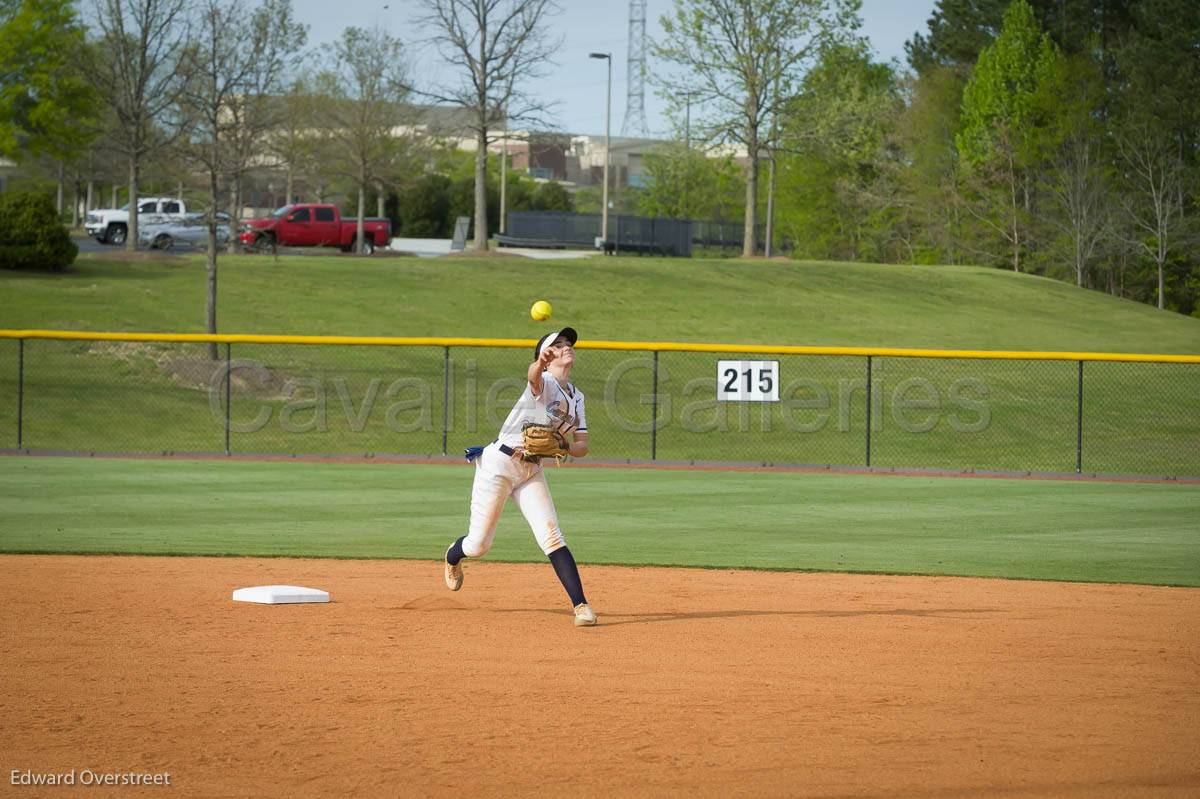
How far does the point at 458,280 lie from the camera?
120 ft

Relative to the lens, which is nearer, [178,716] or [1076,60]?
[178,716]

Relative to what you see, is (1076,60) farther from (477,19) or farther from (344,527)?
(344,527)

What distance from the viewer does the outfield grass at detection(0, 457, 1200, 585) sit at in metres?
12.2

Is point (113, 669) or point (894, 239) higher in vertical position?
point (894, 239)

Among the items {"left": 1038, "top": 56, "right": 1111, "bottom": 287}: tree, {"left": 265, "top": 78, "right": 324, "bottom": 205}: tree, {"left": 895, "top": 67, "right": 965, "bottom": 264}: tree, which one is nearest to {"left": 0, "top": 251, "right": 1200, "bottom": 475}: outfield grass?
{"left": 1038, "top": 56, "right": 1111, "bottom": 287}: tree

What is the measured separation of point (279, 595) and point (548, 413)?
2.59 metres

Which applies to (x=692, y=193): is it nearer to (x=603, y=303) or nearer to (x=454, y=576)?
(x=603, y=303)

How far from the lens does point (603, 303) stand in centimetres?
3562

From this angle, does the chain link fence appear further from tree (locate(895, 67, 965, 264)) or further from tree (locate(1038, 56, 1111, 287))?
tree (locate(895, 67, 965, 264))

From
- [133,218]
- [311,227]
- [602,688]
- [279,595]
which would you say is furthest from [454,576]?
[311,227]

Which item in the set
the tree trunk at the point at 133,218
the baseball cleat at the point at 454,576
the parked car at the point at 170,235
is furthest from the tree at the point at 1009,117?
the baseball cleat at the point at 454,576

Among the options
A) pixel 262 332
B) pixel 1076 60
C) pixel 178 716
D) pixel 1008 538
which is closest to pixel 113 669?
pixel 178 716

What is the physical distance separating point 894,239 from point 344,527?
55836 millimetres

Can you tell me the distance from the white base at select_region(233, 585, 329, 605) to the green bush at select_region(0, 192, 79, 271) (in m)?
26.9
